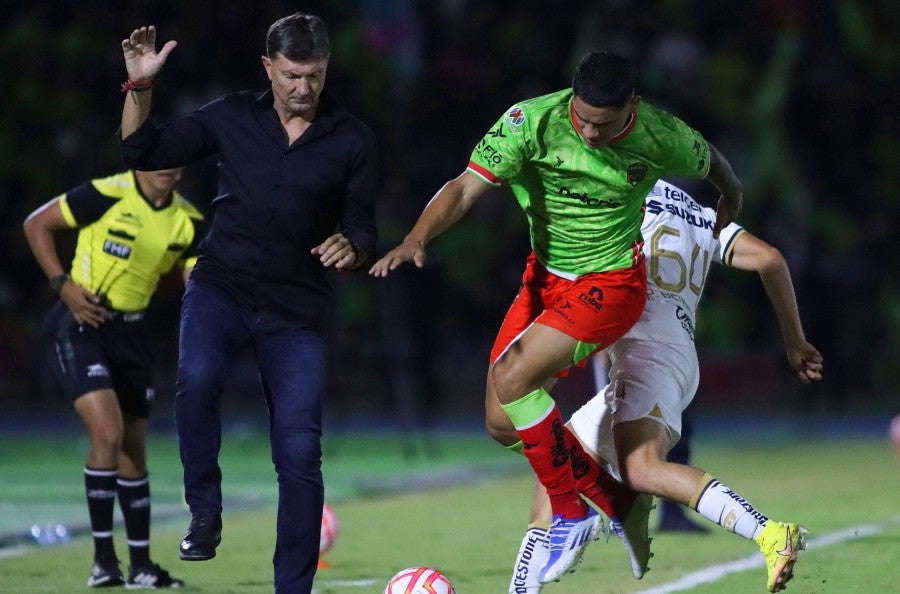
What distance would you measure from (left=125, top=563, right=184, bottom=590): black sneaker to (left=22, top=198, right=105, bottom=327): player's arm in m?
1.32

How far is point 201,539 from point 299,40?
2.03 metres

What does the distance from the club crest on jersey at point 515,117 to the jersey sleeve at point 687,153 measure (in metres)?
0.68

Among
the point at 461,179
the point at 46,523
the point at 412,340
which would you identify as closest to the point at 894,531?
the point at 461,179

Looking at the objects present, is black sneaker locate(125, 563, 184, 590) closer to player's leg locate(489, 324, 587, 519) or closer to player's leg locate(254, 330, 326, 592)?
player's leg locate(254, 330, 326, 592)

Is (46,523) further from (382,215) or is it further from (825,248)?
(825,248)

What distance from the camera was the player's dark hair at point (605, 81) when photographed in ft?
20.4

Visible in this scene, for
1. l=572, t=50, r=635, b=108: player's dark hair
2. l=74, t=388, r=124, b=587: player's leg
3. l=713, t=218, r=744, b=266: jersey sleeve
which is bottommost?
l=74, t=388, r=124, b=587: player's leg

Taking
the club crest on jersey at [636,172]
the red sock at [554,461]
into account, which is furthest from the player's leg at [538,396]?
the club crest on jersey at [636,172]

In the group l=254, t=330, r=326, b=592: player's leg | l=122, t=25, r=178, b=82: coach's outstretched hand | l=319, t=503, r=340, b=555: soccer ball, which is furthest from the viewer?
l=319, t=503, r=340, b=555: soccer ball

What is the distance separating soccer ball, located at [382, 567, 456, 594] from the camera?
6.50 m

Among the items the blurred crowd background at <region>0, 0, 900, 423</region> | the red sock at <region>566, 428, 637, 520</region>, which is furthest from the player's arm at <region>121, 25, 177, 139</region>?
the blurred crowd background at <region>0, 0, 900, 423</region>

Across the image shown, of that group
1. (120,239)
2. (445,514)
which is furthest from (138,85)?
(445,514)

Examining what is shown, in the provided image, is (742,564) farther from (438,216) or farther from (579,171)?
(438,216)

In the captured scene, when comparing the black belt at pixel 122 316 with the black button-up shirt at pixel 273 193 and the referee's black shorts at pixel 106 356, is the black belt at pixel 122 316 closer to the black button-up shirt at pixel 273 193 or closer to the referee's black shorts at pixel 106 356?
the referee's black shorts at pixel 106 356
